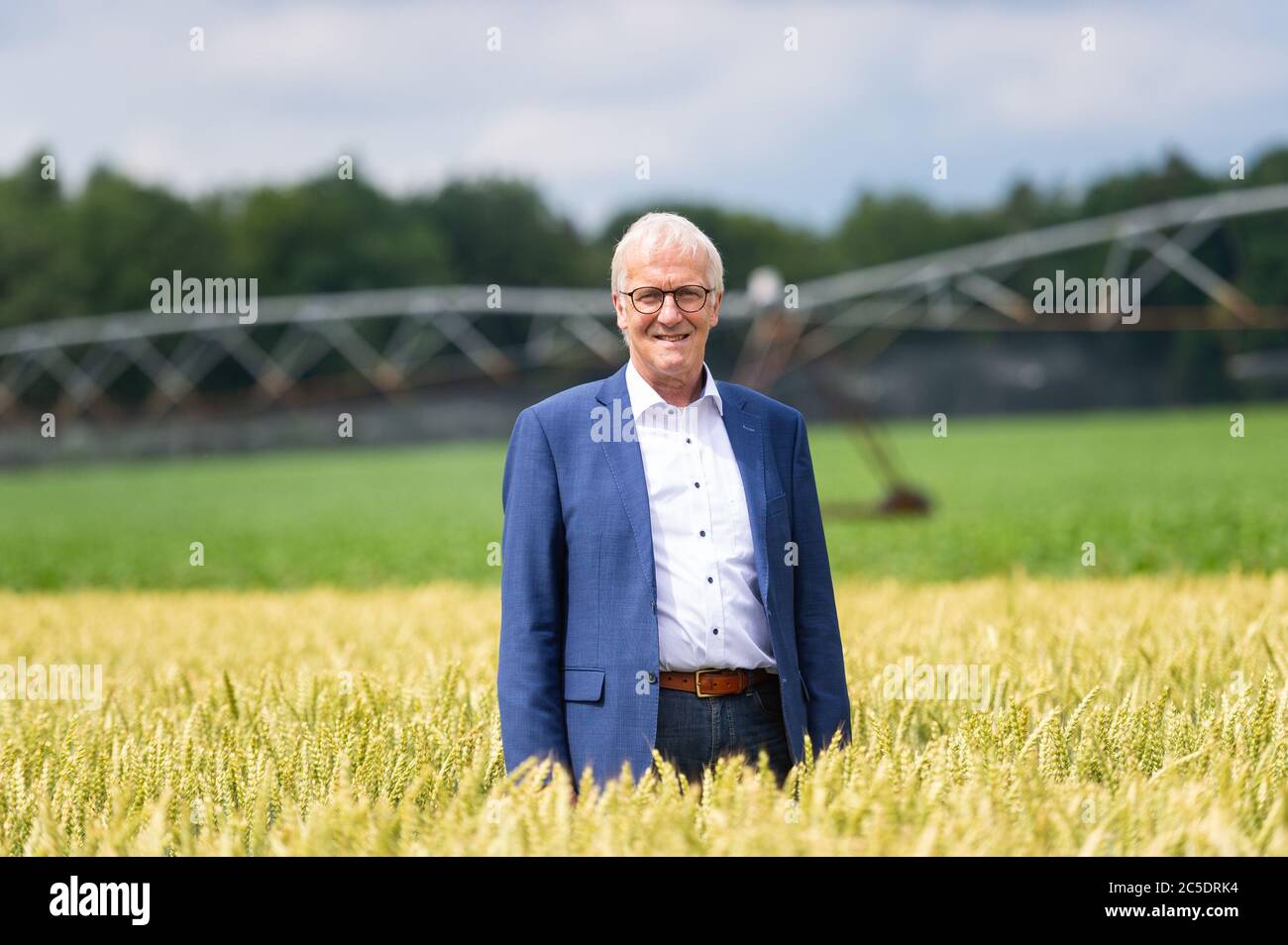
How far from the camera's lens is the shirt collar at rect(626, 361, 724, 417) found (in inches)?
158

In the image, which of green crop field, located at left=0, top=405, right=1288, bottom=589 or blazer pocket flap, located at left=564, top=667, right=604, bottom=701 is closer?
blazer pocket flap, located at left=564, top=667, right=604, bottom=701

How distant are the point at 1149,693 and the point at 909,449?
50.3m

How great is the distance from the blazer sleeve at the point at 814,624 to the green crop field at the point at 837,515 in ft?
25.3

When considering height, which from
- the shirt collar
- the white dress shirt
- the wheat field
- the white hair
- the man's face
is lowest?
the wheat field

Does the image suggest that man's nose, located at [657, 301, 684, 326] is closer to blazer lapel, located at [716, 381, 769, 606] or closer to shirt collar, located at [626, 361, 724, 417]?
shirt collar, located at [626, 361, 724, 417]

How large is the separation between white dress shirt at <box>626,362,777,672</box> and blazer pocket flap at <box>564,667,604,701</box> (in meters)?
0.21

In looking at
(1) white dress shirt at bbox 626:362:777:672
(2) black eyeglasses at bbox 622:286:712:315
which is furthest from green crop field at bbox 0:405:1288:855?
(2) black eyeglasses at bbox 622:286:712:315

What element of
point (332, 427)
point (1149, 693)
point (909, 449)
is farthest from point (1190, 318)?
point (332, 427)

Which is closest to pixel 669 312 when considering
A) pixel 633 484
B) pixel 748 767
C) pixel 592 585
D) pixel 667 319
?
pixel 667 319

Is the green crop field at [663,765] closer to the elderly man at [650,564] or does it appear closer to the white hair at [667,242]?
the elderly man at [650,564]

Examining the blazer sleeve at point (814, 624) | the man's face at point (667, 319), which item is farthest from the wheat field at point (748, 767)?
the man's face at point (667, 319)

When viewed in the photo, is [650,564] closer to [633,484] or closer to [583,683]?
[633,484]

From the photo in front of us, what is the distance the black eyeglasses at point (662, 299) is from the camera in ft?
12.7

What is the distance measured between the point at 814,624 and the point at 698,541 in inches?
21.3
